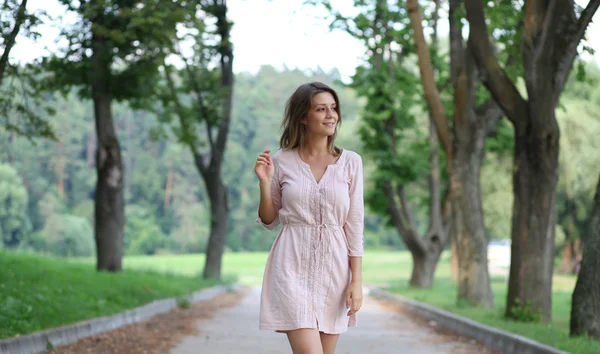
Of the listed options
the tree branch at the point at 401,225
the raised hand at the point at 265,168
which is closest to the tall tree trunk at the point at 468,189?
the tree branch at the point at 401,225

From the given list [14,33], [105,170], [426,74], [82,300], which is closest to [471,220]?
[426,74]

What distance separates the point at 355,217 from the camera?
546cm

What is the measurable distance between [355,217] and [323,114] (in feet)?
1.94

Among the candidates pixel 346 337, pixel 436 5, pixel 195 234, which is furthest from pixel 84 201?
pixel 346 337

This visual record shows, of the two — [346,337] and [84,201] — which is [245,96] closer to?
[84,201]

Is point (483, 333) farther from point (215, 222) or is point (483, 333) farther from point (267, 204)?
point (215, 222)

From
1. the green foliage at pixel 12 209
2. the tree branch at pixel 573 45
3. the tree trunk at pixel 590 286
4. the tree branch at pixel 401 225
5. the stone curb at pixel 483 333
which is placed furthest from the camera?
the green foliage at pixel 12 209

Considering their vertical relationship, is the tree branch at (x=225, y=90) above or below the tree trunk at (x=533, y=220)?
above

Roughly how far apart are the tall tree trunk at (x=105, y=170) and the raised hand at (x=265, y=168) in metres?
17.3

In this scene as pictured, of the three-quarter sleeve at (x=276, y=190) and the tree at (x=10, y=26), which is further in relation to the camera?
the tree at (x=10, y=26)

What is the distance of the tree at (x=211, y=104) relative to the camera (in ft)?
95.5

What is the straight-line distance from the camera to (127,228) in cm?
10888

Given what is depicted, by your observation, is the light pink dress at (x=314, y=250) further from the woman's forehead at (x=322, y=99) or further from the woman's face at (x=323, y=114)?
the woman's forehead at (x=322, y=99)

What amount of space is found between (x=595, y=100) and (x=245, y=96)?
8758 cm
